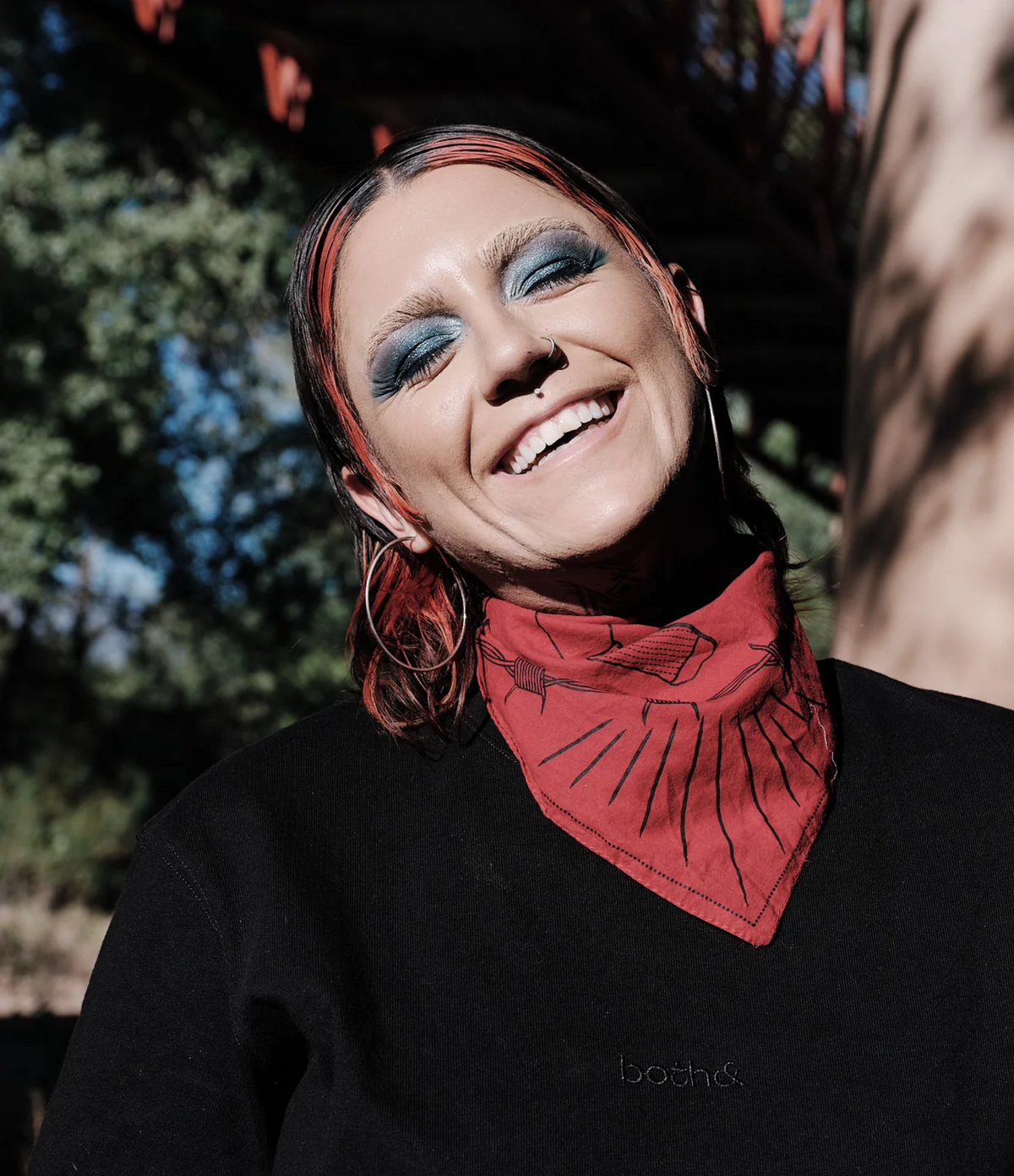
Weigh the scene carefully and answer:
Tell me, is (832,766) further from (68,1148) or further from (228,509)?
(228,509)

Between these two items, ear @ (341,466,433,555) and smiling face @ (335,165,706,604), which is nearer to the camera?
smiling face @ (335,165,706,604)

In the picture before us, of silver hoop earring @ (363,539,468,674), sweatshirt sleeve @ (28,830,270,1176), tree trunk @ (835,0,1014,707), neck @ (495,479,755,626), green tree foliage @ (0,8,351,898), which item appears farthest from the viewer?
green tree foliage @ (0,8,351,898)

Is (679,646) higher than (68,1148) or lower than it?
higher

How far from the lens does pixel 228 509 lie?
1266 centimetres

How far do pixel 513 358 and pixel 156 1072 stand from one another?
880mm

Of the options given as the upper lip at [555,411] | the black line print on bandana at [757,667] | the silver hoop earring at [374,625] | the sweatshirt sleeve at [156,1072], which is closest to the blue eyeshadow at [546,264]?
the upper lip at [555,411]

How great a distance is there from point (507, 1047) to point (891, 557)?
1.67 meters

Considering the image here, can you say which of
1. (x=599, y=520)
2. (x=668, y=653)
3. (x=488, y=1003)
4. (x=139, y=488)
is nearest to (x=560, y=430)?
(x=599, y=520)

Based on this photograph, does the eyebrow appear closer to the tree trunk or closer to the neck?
the neck

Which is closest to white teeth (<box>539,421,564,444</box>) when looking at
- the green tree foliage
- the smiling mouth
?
the smiling mouth

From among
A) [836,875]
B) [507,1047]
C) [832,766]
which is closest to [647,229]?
[832,766]

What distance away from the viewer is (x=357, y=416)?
5.03 feet

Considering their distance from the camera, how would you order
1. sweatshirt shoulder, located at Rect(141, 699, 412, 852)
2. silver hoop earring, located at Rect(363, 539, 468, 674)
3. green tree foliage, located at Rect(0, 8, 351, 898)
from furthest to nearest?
green tree foliage, located at Rect(0, 8, 351, 898), silver hoop earring, located at Rect(363, 539, 468, 674), sweatshirt shoulder, located at Rect(141, 699, 412, 852)

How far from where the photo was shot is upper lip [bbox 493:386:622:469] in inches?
54.8
